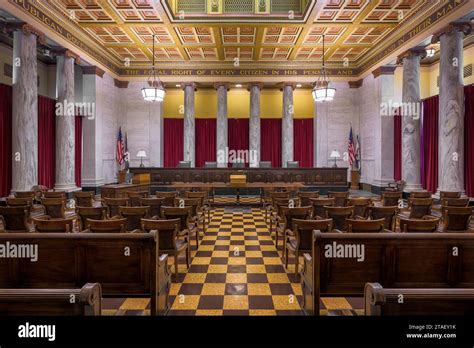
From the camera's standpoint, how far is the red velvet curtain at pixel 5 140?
32.8 ft

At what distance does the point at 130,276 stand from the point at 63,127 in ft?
32.2

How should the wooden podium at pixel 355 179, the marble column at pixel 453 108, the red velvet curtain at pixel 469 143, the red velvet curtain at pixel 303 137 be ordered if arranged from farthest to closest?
the red velvet curtain at pixel 303 137 < the wooden podium at pixel 355 179 < the red velvet curtain at pixel 469 143 < the marble column at pixel 453 108

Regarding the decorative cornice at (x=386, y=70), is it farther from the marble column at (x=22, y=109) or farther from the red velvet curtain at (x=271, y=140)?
the marble column at (x=22, y=109)

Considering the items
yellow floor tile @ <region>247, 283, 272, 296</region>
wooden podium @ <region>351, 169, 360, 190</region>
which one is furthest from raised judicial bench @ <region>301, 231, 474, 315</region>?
wooden podium @ <region>351, 169, 360, 190</region>

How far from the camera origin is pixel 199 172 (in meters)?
14.0

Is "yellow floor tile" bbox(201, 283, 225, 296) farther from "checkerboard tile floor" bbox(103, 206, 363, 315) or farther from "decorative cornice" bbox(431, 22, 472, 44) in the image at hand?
"decorative cornice" bbox(431, 22, 472, 44)

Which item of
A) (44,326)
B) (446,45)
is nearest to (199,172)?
(446,45)

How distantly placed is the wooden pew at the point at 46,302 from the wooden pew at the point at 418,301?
55.6 inches

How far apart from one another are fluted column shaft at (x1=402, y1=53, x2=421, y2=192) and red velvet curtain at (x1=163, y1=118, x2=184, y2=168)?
11.1 metres

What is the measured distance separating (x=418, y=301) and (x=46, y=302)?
1.82 m

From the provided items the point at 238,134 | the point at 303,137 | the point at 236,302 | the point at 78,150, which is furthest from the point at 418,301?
the point at 238,134

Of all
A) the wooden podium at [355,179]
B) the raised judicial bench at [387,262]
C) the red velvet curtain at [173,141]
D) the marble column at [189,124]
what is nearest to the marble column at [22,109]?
the marble column at [189,124]

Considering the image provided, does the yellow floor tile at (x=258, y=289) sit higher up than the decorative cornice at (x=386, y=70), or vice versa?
the decorative cornice at (x=386, y=70)

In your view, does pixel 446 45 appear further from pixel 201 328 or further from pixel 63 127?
pixel 63 127
